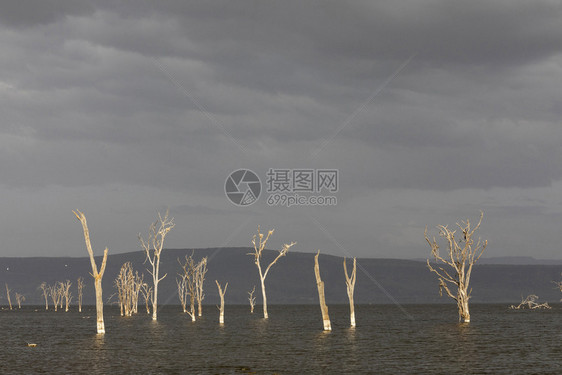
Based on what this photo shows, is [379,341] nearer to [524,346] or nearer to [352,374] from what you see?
[524,346]

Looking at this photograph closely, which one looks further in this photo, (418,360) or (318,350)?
(318,350)

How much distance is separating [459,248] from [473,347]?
66.2 feet

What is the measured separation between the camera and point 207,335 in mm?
68562

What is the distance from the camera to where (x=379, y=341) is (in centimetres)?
6109

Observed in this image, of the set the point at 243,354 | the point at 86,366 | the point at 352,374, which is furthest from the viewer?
the point at 243,354

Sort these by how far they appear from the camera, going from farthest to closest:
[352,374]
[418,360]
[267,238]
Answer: [267,238] < [418,360] < [352,374]

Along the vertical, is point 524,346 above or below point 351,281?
below

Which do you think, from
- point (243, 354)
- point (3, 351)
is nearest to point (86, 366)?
point (243, 354)

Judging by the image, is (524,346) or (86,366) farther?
(524,346)

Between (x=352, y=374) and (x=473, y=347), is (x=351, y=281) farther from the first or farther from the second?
(x=352, y=374)

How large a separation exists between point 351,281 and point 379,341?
27.5 ft

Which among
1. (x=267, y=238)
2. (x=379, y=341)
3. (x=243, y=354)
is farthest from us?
(x=267, y=238)

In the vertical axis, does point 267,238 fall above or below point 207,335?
above

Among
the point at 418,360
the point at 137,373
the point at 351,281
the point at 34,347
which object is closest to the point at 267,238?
the point at 351,281
